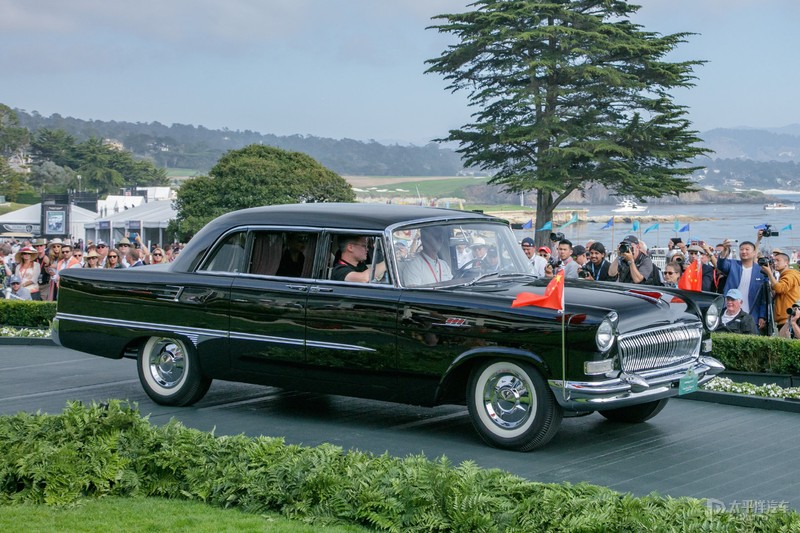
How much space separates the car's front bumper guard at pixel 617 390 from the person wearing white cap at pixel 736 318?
15.0ft

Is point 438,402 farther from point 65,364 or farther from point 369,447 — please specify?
point 65,364

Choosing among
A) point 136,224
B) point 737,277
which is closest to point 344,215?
point 737,277

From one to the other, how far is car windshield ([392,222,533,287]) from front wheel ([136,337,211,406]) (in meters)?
2.59

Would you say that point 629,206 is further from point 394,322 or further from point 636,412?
point 394,322

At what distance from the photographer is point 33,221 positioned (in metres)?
98.5

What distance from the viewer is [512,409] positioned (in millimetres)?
8742

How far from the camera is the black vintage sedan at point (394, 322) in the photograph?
8539 mm

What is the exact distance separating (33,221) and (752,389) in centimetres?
9572

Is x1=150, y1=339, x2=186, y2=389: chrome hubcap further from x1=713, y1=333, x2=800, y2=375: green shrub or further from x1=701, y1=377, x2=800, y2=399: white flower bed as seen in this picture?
x1=713, y1=333, x2=800, y2=375: green shrub

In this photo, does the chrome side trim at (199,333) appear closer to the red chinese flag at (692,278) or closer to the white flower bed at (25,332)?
the white flower bed at (25,332)

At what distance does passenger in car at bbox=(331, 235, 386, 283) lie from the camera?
31.4 ft

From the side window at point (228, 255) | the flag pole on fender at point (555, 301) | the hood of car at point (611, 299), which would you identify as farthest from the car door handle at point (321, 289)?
the flag pole on fender at point (555, 301)

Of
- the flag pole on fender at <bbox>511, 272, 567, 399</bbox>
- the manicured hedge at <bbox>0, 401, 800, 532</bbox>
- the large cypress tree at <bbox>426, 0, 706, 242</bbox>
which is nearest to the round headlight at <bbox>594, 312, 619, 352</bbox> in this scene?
the flag pole on fender at <bbox>511, 272, 567, 399</bbox>

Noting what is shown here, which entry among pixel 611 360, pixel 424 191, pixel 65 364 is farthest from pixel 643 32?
pixel 424 191
